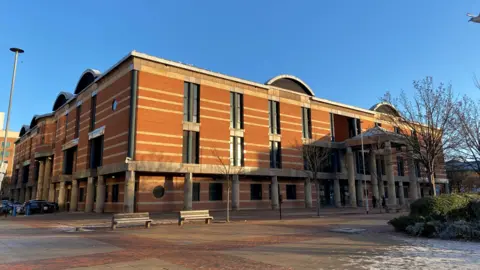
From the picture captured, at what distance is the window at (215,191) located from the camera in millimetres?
35750

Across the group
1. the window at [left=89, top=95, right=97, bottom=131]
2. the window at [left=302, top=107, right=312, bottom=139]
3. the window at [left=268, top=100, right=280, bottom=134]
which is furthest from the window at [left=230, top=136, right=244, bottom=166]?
the window at [left=89, top=95, right=97, bottom=131]

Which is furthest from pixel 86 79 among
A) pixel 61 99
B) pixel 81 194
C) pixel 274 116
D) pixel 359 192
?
pixel 359 192

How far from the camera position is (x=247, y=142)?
124 ft

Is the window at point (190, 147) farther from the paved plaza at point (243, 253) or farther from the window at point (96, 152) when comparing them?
the paved plaza at point (243, 253)

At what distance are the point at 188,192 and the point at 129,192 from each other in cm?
568

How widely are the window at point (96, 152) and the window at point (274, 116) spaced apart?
1953 cm

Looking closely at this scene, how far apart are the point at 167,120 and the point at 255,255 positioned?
80.7 ft

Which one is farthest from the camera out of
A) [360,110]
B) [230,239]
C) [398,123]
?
[360,110]

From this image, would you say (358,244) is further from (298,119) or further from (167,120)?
(298,119)

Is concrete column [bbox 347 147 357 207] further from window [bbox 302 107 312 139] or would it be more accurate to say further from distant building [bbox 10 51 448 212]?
window [bbox 302 107 312 139]

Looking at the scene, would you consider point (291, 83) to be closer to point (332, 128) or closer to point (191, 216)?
point (332, 128)

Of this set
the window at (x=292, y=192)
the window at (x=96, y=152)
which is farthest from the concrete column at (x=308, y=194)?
the window at (x=96, y=152)

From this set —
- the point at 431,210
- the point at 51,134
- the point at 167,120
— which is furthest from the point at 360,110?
the point at 51,134

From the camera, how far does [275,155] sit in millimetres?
40469
